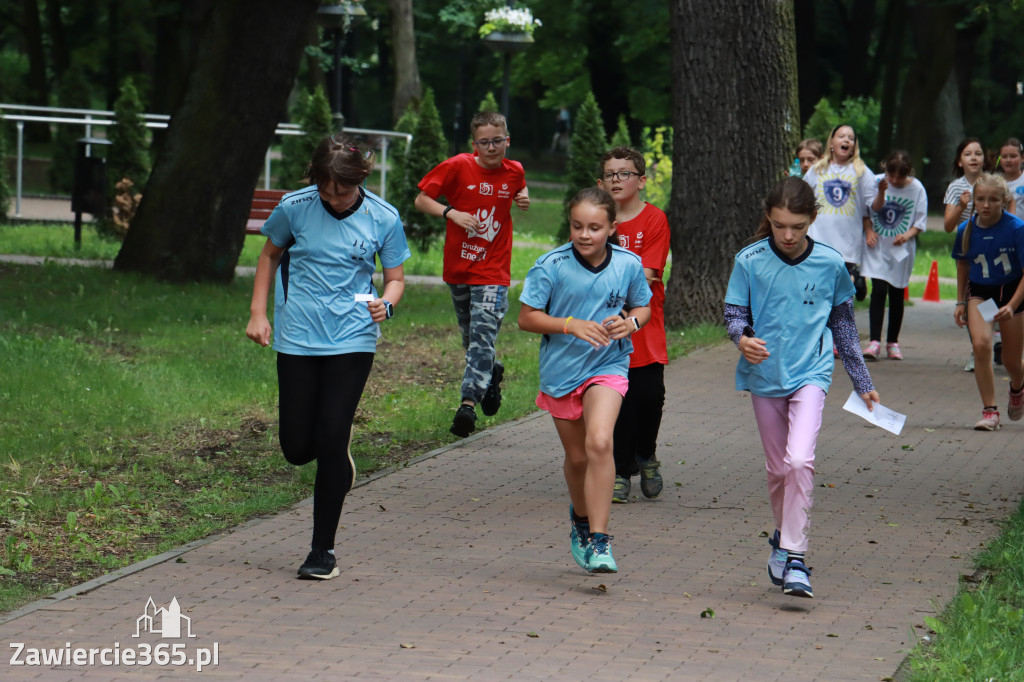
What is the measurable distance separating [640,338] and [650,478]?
81 centimetres

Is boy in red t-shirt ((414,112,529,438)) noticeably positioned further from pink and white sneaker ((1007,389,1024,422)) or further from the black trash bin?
the black trash bin

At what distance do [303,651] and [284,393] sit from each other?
1.34 m

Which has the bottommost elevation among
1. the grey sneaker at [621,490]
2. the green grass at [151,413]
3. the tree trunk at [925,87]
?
the green grass at [151,413]

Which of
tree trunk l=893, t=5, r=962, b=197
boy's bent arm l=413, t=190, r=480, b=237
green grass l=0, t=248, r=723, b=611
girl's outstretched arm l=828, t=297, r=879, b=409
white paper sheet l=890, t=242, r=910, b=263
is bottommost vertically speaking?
green grass l=0, t=248, r=723, b=611

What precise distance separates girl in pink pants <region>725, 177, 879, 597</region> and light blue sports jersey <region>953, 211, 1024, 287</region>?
160 inches

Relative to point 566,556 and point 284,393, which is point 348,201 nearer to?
point 284,393

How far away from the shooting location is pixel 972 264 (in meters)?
9.80

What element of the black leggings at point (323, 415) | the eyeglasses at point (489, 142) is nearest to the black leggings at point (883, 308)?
the eyeglasses at point (489, 142)

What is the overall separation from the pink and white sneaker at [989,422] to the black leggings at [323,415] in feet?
18.5

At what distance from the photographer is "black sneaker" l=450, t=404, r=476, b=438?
29.4 ft

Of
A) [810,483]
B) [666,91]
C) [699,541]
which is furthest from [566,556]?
[666,91]

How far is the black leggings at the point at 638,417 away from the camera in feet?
24.6

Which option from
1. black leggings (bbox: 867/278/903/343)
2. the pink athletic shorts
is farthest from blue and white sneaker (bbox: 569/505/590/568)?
black leggings (bbox: 867/278/903/343)

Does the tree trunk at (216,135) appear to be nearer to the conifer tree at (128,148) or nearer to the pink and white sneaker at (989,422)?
the conifer tree at (128,148)
